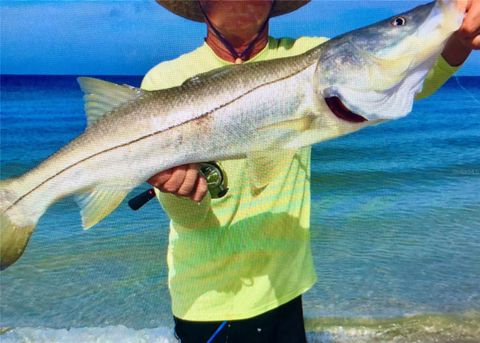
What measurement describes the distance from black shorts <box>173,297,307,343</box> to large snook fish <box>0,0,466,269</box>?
703 millimetres

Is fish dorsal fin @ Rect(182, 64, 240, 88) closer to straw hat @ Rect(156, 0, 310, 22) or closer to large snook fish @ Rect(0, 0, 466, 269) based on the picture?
large snook fish @ Rect(0, 0, 466, 269)

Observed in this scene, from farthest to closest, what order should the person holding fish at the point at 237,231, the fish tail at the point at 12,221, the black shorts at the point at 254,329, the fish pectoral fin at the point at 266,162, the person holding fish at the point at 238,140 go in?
1. the black shorts at the point at 254,329
2. the person holding fish at the point at 237,231
3. the fish tail at the point at 12,221
4. the fish pectoral fin at the point at 266,162
5. the person holding fish at the point at 238,140

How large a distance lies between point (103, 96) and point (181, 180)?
392mm

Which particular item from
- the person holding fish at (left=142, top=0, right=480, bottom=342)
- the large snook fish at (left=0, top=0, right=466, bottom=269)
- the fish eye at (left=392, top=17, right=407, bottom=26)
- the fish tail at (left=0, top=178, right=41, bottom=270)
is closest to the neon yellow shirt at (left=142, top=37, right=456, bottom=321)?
the person holding fish at (left=142, top=0, right=480, bottom=342)

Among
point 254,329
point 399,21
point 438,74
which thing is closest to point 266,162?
point 399,21

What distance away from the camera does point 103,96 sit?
6.15 ft

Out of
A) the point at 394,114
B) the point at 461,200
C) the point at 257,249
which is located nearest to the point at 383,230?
the point at 461,200

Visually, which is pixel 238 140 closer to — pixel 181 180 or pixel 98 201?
pixel 181 180

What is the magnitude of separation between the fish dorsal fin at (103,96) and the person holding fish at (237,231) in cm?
32

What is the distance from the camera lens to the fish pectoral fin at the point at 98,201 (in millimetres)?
1845

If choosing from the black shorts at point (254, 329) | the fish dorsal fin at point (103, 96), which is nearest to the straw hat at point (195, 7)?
the fish dorsal fin at point (103, 96)

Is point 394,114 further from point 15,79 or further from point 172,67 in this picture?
point 15,79

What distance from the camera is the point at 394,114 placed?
1.66m

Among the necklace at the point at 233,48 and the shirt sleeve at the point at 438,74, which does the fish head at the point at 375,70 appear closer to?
the shirt sleeve at the point at 438,74
